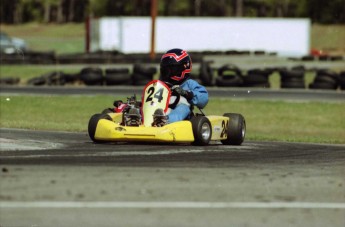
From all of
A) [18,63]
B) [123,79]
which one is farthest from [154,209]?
[18,63]

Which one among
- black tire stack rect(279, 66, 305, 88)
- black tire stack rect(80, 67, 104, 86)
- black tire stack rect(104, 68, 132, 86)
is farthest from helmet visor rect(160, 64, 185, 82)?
black tire stack rect(80, 67, 104, 86)

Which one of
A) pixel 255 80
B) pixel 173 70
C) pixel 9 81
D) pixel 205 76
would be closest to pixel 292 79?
pixel 255 80

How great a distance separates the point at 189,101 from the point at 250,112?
40.5ft

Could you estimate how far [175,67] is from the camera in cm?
1271

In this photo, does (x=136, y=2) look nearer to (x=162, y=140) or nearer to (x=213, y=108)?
(x=213, y=108)

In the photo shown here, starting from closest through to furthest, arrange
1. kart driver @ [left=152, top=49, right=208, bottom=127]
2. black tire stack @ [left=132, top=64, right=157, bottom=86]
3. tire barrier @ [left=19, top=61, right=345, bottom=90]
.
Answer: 1. kart driver @ [left=152, top=49, right=208, bottom=127]
2. tire barrier @ [left=19, top=61, right=345, bottom=90]
3. black tire stack @ [left=132, top=64, right=157, bottom=86]

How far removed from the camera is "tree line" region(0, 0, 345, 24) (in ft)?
303

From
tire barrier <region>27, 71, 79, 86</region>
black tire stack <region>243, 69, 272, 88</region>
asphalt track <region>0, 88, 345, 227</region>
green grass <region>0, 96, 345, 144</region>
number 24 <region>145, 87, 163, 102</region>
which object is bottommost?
green grass <region>0, 96, 345, 144</region>

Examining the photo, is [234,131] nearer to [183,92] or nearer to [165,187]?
[183,92]

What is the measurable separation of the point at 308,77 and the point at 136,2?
72731 millimetres

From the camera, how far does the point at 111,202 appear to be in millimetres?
6695

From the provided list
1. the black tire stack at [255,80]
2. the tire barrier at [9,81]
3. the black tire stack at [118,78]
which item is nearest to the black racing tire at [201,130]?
the black tire stack at [255,80]

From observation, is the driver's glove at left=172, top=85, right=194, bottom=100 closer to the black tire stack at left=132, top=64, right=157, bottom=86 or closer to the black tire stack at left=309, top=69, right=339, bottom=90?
the black tire stack at left=132, top=64, right=157, bottom=86

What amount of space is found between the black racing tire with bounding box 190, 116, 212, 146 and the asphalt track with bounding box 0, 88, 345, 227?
0.81 meters
